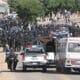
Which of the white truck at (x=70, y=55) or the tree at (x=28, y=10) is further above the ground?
the tree at (x=28, y=10)

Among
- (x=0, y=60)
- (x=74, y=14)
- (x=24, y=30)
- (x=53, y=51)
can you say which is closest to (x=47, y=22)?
(x=74, y=14)

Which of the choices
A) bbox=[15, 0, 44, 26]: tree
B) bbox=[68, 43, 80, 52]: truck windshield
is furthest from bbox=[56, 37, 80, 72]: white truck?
bbox=[15, 0, 44, 26]: tree

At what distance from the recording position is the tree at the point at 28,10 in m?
88.0

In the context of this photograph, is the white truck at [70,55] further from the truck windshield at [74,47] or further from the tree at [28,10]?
the tree at [28,10]

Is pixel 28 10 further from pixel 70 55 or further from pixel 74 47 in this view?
pixel 70 55

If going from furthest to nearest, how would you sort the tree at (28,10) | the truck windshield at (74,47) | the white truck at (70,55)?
the tree at (28,10) < the truck windshield at (74,47) < the white truck at (70,55)

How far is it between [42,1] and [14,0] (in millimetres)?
4536

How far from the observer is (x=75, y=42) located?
3809 centimetres

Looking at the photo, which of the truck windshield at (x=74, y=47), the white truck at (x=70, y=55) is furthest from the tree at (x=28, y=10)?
the truck windshield at (x=74, y=47)

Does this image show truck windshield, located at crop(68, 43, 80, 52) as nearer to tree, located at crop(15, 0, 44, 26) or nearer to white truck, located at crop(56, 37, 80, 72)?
white truck, located at crop(56, 37, 80, 72)

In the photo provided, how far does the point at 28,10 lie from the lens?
292 ft

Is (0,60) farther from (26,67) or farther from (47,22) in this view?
(47,22)

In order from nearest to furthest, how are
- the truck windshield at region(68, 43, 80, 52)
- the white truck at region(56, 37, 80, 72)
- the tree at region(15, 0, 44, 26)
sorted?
1. the white truck at region(56, 37, 80, 72)
2. the truck windshield at region(68, 43, 80, 52)
3. the tree at region(15, 0, 44, 26)

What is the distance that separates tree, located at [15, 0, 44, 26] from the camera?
88.0m
